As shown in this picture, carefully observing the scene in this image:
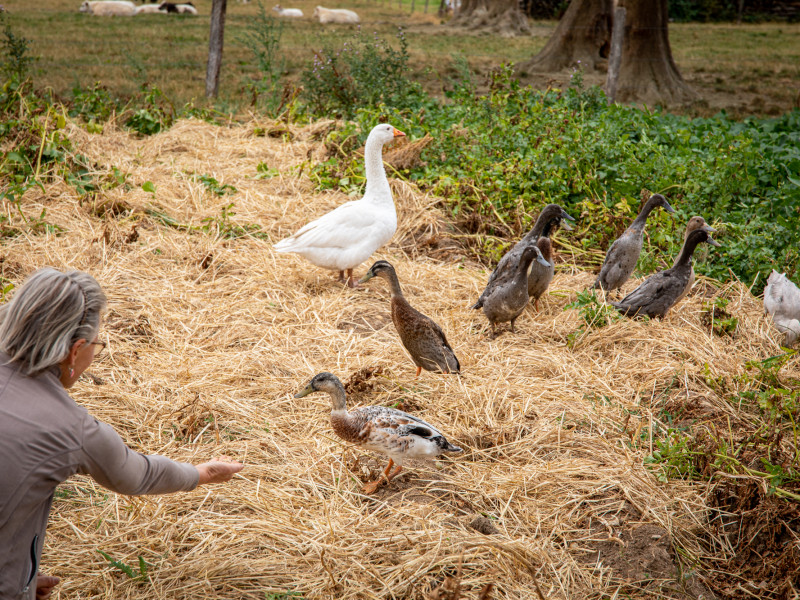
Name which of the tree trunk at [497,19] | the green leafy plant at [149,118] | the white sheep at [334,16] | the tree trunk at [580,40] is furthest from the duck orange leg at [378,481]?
the white sheep at [334,16]

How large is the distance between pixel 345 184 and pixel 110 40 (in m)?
12.0

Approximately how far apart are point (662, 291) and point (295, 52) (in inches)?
550

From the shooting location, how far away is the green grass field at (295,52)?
1226cm

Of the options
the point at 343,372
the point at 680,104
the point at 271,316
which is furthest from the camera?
the point at 680,104

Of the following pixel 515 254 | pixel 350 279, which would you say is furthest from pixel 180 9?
pixel 515 254

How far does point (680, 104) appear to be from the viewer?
476 inches

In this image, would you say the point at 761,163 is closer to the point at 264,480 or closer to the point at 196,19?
the point at 264,480

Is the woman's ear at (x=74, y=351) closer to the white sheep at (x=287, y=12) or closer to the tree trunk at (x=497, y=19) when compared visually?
the tree trunk at (x=497, y=19)

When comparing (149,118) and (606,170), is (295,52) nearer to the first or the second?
(149,118)

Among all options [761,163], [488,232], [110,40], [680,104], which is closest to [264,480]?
[488,232]

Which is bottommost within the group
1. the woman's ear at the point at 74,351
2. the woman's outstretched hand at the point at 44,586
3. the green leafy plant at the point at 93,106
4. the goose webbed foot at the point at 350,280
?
Answer: the woman's outstretched hand at the point at 44,586

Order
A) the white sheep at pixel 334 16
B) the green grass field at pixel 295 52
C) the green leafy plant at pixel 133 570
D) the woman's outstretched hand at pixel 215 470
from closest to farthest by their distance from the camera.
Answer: the woman's outstretched hand at pixel 215 470 → the green leafy plant at pixel 133 570 → the green grass field at pixel 295 52 → the white sheep at pixel 334 16

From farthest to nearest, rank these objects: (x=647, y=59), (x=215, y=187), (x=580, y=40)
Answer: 1. (x=580, y=40)
2. (x=647, y=59)
3. (x=215, y=187)

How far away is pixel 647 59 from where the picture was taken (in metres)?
12.1
